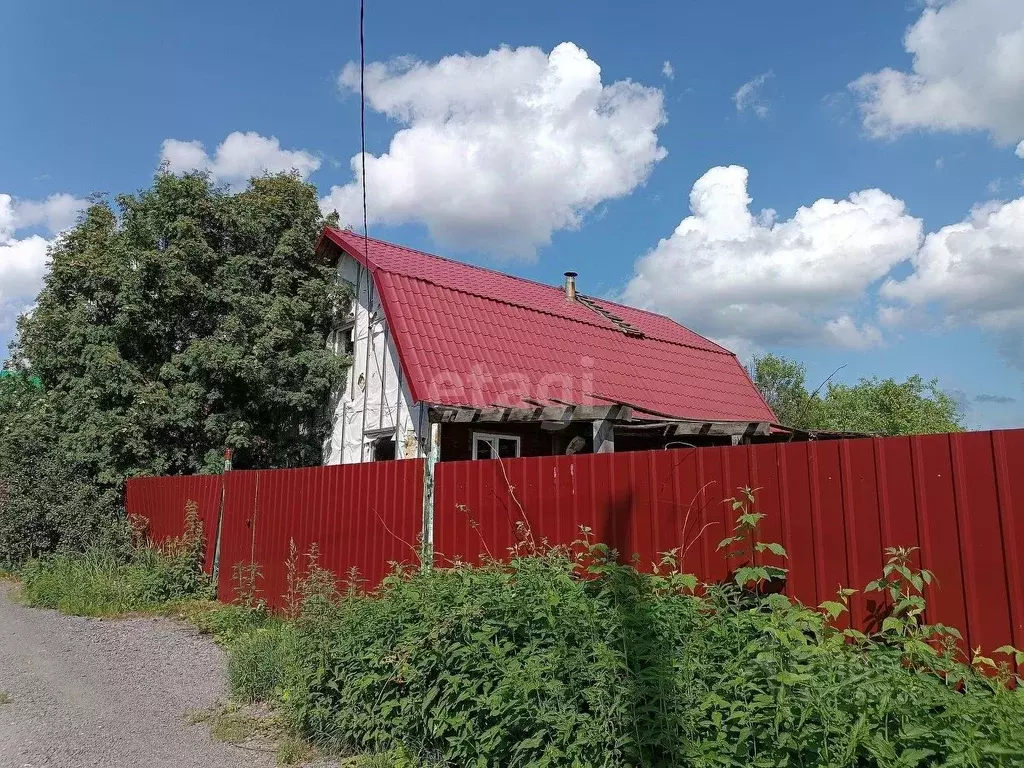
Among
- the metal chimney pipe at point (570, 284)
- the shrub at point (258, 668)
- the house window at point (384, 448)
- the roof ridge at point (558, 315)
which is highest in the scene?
the metal chimney pipe at point (570, 284)

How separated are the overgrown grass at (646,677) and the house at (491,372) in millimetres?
2908

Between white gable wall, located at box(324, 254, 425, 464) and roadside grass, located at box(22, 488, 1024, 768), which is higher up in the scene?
white gable wall, located at box(324, 254, 425, 464)

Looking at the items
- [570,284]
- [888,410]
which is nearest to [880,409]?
[888,410]

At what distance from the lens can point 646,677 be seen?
294 cm

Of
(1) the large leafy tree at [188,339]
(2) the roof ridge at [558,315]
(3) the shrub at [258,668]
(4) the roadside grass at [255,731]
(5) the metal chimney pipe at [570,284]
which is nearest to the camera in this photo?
(4) the roadside grass at [255,731]

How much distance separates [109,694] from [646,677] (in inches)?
202

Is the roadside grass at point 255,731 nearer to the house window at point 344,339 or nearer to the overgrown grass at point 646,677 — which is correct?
the overgrown grass at point 646,677

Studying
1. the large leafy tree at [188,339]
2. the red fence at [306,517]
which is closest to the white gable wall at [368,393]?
the large leafy tree at [188,339]

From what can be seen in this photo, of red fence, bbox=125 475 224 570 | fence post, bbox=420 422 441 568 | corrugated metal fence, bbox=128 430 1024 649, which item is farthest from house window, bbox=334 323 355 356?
fence post, bbox=420 422 441 568

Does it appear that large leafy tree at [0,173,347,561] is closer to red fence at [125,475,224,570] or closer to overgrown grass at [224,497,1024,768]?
red fence at [125,475,224,570]

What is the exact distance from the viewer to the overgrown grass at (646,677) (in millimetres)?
2396

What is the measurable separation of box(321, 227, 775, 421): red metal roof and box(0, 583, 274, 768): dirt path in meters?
4.11

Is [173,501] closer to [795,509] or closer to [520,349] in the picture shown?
[520,349]

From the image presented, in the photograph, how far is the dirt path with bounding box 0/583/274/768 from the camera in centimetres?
451
